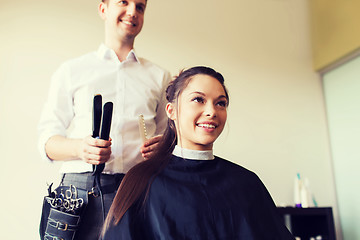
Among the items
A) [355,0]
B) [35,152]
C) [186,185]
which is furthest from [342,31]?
[35,152]

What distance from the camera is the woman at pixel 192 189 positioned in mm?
1020

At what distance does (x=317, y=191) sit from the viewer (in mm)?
2941

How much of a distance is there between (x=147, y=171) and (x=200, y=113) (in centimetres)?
29

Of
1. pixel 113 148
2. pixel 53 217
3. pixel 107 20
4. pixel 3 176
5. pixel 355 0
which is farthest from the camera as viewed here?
pixel 355 0

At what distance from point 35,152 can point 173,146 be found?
144cm

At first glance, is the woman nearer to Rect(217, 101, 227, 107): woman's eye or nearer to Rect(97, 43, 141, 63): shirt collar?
Rect(217, 101, 227, 107): woman's eye

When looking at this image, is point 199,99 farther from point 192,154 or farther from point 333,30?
point 333,30

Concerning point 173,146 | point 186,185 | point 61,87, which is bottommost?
point 186,185

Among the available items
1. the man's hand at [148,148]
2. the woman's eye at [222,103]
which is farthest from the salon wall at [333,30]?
the man's hand at [148,148]

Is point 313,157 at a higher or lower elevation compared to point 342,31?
lower

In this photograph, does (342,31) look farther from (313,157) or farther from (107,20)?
(107,20)

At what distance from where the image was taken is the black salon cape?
3.32 ft

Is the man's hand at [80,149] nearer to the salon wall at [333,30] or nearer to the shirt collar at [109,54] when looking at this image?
the shirt collar at [109,54]

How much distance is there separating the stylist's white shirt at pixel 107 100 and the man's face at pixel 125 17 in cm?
9
